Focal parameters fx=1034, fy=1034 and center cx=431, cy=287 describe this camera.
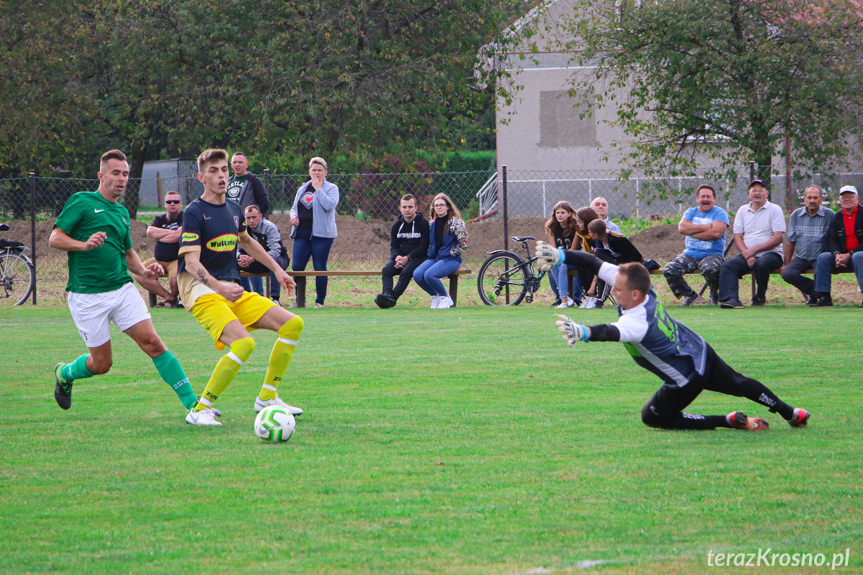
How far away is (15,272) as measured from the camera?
18594 millimetres

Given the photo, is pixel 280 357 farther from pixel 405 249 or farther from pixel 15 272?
pixel 15 272

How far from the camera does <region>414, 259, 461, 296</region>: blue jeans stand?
55.1ft

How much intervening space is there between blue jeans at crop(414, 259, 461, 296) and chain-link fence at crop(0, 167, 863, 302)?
173cm

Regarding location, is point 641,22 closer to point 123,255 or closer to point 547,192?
point 547,192

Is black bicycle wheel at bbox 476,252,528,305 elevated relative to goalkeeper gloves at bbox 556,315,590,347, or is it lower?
lower

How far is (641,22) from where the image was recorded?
897 inches

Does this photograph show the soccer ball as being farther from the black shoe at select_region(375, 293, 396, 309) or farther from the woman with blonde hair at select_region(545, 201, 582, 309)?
the black shoe at select_region(375, 293, 396, 309)

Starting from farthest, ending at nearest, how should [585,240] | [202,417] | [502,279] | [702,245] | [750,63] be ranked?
[750,63] → [502,279] → [585,240] → [702,245] → [202,417]

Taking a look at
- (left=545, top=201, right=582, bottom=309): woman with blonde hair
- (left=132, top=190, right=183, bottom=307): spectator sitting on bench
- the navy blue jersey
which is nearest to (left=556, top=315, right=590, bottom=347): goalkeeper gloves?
the navy blue jersey

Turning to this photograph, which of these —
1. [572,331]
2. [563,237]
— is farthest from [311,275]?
[572,331]

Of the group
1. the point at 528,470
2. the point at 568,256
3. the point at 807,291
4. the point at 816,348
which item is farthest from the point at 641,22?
the point at 528,470

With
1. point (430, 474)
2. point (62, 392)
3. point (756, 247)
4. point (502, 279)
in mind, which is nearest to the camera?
point (430, 474)

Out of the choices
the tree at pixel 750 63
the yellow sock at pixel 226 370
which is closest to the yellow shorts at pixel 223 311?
the yellow sock at pixel 226 370

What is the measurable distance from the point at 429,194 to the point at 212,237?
22.2 m
